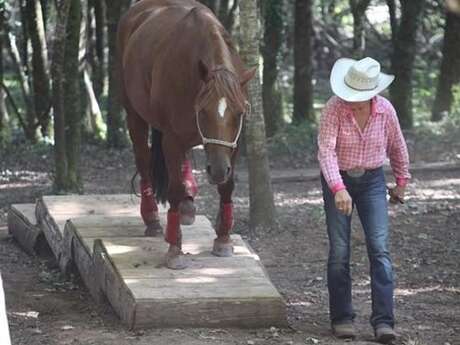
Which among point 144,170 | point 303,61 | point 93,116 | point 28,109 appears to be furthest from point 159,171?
point 93,116

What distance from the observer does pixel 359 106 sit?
6.19 m

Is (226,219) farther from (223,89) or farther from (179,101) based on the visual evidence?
(223,89)

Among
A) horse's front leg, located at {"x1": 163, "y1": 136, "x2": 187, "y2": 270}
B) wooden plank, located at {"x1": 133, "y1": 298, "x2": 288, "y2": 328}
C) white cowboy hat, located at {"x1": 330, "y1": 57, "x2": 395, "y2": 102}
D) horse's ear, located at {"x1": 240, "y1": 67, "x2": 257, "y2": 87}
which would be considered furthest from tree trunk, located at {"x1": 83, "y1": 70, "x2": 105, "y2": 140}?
white cowboy hat, located at {"x1": 330, "y1": 57, "x2": 395, "y2": 102}

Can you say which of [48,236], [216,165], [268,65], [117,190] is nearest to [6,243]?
[48,236]

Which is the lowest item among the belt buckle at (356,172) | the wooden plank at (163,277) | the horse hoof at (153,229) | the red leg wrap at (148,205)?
the wooden plank at (163,277)

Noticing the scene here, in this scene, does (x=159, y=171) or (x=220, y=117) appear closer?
(x=220, y=117)

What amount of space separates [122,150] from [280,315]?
32.7ft

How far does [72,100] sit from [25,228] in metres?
2.43

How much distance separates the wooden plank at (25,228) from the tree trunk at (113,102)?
208 inches

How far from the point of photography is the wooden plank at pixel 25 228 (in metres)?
9.97

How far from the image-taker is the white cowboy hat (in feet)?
19.9

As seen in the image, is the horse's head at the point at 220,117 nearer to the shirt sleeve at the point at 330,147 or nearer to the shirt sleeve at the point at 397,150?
the shirt sleeve at the point at 330,147

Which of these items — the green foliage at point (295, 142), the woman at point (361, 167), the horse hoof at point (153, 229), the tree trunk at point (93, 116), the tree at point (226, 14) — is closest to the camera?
the woman at point (361, 167)

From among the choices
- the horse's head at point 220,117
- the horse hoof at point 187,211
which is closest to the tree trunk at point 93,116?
the horse hoof at point 187,211
